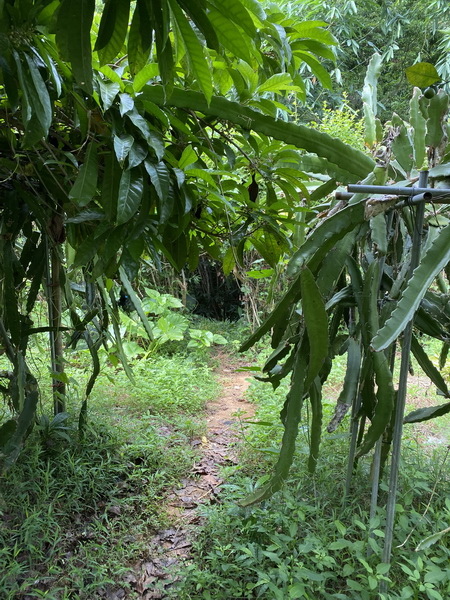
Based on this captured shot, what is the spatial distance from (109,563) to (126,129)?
1318 mm

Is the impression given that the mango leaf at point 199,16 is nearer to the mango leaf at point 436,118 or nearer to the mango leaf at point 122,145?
the mango leaf at point 122,145

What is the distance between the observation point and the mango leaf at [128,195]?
3.02 feet

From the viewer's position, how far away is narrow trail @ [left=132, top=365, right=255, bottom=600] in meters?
1.46

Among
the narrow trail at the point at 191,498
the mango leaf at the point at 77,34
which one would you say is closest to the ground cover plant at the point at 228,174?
the mango leaf at the point at 77,34

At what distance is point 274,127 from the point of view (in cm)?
111

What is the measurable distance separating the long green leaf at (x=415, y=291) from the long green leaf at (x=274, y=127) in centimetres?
36

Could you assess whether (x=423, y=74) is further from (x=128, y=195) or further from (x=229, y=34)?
(x=128, y=195)

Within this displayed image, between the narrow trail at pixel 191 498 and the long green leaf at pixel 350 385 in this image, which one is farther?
the narrow trail at pixel 191 498

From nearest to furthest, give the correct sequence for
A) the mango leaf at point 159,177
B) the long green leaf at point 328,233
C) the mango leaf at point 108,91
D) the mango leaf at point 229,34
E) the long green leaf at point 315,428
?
the mango leaf at point 229,34 < the mango leaf at point 108,91 < the mango leaf at point 159,177 < the long green leaf at point 328,233 < the long green leaf at point 315,428

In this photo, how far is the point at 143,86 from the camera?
0.96 m

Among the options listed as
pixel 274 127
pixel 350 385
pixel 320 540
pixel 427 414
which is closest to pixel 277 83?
pixel 274 127

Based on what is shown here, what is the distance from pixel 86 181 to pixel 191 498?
143 cm

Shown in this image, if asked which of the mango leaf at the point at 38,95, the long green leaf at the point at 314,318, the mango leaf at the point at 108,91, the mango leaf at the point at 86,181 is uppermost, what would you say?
the mango leaf at the point at 108,91

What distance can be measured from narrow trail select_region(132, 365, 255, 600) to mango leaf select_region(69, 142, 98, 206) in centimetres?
118
